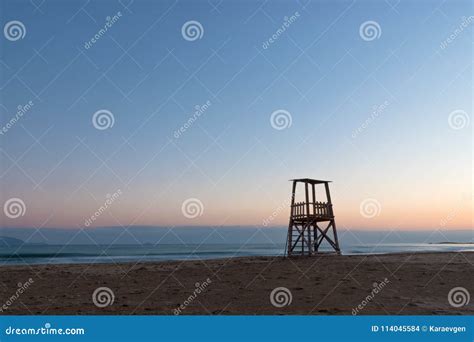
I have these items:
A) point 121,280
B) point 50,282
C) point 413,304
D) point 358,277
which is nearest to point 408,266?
point 358,277

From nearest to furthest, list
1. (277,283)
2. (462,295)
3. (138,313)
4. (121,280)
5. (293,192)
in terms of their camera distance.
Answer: (138,313) < (462,295) < (277,283) < (121,280) < (293,192)

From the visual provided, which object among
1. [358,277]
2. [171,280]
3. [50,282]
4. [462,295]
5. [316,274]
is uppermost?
[462,295]

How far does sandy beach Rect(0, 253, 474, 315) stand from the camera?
34.4 feet

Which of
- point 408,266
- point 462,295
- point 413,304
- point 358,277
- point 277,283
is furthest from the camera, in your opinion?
point 408,266

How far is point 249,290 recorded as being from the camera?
13242 millimetres

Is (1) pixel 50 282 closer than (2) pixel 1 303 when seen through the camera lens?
No

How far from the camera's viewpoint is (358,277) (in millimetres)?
15672

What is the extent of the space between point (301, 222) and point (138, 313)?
65.4 feet

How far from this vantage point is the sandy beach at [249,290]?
1048 centimetres

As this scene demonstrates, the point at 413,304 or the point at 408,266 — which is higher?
the point at 408,266

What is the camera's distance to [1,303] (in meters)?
12.1

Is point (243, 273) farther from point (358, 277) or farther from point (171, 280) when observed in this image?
point (358, 277)

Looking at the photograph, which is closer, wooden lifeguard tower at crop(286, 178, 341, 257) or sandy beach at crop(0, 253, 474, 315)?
sandy beach at crop(0, 253, 474, 315)

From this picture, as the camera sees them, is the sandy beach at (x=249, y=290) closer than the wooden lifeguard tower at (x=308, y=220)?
Yes
